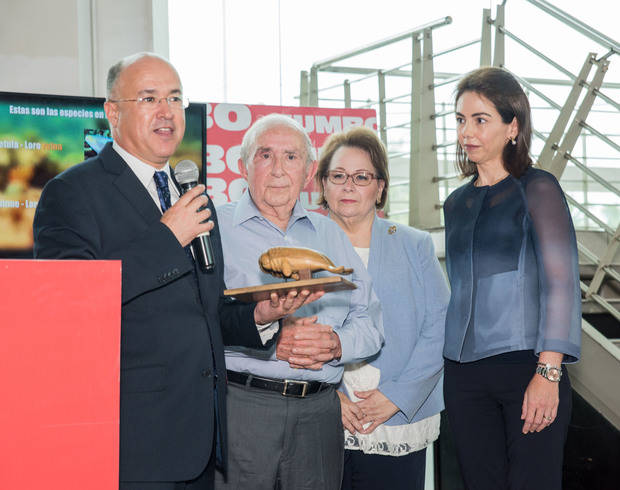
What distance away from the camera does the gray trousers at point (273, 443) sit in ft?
5.57

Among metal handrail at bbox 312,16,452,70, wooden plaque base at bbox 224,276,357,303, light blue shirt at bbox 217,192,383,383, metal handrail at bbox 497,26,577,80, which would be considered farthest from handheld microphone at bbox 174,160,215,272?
metal handrail at bbox 312,16,452,70

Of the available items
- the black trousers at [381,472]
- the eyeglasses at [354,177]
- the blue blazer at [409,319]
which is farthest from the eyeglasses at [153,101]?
the black trousers at [381,472]

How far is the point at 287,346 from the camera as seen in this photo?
1.72 m

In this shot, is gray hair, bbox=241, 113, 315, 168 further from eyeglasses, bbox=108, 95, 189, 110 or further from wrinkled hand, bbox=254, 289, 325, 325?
wrinkled hand, bbox=254, 289, 325, 325

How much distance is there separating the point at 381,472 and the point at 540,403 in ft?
1.92

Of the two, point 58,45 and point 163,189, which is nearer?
point 163,189

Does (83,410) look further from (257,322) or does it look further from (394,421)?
(394,421)

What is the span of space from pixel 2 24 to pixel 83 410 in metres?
2.86

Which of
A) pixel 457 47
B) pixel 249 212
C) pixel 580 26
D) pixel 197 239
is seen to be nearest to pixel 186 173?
pixel 197 239

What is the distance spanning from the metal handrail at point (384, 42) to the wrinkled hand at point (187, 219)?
3287 mm

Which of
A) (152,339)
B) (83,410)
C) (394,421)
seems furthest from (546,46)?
(83,410)

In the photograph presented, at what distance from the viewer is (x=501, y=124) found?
1.92 metres

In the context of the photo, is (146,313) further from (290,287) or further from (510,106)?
(510,106)

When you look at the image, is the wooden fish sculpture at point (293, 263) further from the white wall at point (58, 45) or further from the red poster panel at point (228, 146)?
the white wall at point (58, 45)
